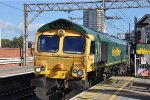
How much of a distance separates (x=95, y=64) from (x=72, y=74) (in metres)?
2.91

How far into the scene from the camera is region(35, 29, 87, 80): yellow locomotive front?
655 inches

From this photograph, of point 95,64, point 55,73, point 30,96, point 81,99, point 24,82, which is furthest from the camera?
point 24,82

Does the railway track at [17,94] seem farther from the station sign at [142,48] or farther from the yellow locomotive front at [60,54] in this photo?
the station sign at [142,48]

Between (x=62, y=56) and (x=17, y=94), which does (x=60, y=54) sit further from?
(x=17, y=94)

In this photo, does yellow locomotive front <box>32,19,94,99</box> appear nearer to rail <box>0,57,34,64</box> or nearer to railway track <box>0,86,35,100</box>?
railway track <box>0,86,35,100</box>

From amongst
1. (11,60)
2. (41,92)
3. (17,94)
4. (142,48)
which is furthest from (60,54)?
(11,60)

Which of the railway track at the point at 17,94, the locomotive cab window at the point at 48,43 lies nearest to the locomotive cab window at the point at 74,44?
the locomotive cab window at the point at 48,43

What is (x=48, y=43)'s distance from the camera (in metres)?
17.3

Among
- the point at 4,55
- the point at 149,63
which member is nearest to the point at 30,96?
the point at 149,63

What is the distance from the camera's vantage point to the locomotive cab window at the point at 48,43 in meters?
17.2

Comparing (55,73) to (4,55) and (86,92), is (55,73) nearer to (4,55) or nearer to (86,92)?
(86,92)

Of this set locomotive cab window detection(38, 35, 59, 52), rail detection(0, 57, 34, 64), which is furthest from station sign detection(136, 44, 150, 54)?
rail detection(0, 57, 34, 64)

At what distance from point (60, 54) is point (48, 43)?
81 centimetres

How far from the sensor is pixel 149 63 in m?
31.2
